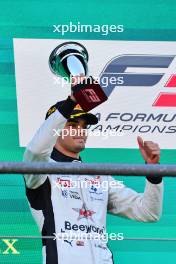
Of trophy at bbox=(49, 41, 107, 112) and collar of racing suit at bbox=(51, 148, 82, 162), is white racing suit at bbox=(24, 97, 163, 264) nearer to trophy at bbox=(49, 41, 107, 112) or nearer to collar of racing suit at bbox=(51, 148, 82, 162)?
collar of racing suit at bbox=(51, 148, 82, 162)

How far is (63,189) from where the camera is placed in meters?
2.25

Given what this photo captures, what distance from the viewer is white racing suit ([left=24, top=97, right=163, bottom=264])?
2.20 m

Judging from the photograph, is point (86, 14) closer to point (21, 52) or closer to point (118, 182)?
point (21, 52)

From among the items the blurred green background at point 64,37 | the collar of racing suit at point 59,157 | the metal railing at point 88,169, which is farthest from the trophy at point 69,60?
the metal railing at point 88,169

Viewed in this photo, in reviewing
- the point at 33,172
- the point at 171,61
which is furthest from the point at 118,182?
the point at 33,172

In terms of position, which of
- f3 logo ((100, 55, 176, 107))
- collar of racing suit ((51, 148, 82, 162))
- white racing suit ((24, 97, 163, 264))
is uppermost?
f3 logo ((100, 55, 176, 107))

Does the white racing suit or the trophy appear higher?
the trophy

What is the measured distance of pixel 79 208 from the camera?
224 cm

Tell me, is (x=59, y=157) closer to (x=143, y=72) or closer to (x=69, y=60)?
(x=69, y=60)

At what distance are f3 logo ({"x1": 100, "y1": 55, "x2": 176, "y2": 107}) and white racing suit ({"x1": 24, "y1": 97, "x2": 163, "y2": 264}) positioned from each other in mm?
351

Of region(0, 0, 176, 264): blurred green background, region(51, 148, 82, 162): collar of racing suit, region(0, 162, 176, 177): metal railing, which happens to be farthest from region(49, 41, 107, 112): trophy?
region(0, 162, 176, 177): metal railing

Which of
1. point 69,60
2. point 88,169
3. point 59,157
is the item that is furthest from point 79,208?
point 88,169

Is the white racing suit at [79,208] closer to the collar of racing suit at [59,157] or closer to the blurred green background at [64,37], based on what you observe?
the collar of racing suit at [59,157]

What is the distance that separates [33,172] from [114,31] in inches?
42.7
